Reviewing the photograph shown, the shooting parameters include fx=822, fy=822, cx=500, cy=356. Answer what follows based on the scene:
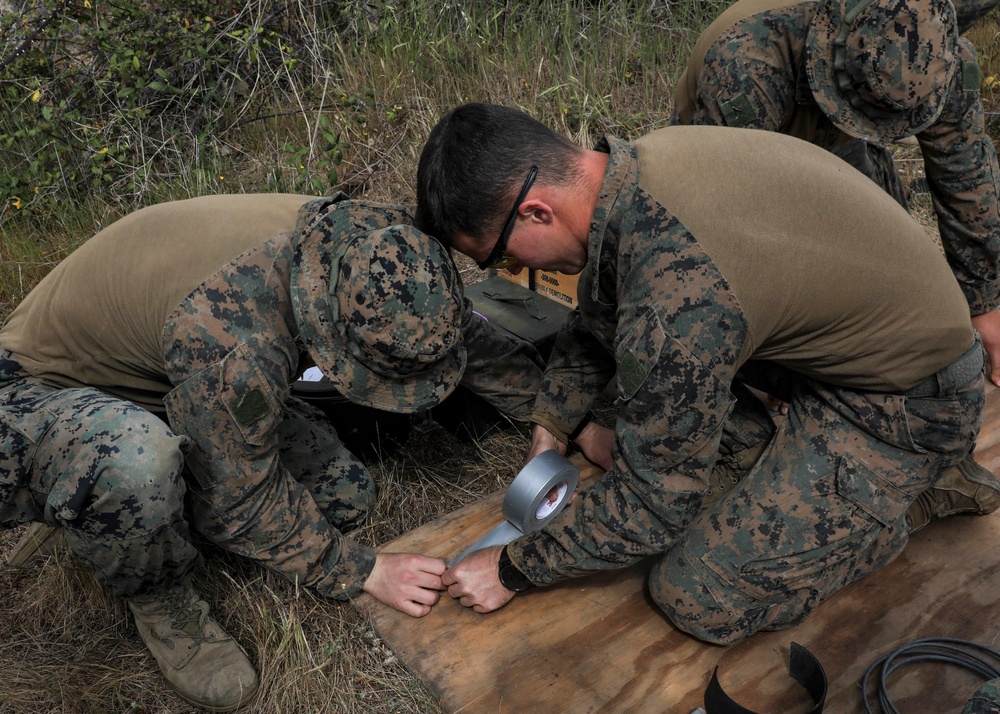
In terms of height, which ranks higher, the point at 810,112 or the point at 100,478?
the point at 810,112

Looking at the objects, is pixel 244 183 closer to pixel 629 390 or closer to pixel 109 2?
pixel 109 2

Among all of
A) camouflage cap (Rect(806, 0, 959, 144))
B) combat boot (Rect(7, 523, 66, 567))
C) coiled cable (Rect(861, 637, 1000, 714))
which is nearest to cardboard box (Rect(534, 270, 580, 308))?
camouflage cap (Rect(806, 0, 959, 144))

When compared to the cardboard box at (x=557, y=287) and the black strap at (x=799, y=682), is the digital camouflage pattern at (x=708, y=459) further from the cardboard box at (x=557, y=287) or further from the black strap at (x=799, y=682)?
the cardboard box at (x=557, y=287)

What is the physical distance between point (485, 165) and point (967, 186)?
2427 millimetres

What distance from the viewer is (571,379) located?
3021 mm

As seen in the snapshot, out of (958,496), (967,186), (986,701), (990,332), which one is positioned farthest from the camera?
(990,332)

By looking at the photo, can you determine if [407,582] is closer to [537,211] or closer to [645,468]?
[645,468]

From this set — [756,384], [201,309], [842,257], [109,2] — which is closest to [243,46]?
[109,2]

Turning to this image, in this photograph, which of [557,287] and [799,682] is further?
[557,287]

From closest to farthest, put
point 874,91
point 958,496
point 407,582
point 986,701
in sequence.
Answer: point 986,701 → point 407,582 → point 958,496 → point 874,91

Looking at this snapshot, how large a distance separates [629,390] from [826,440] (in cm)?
81

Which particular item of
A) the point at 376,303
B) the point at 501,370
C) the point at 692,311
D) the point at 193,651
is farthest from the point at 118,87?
the point at 692,311

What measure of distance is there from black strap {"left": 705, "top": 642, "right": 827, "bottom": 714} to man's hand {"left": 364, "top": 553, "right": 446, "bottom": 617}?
2.99 ft

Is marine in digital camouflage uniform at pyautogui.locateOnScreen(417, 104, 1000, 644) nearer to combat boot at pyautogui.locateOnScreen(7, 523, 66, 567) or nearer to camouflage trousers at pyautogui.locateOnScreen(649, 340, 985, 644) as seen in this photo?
camouflage trousers at pyautogui.locateOnScreen(649, 340, 985, 644)
